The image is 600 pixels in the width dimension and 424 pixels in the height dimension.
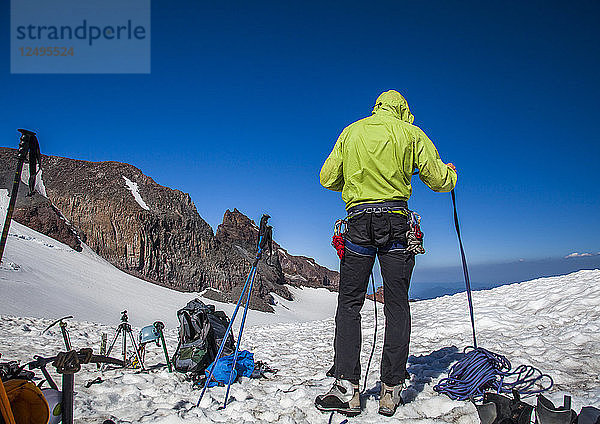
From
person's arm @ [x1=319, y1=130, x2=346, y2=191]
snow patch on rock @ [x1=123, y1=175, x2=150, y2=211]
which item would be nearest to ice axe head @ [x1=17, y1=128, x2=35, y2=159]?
person's arm @ [x1=319, y1=130, x2=346, y2=191]

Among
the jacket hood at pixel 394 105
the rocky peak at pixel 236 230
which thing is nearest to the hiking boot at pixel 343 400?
the jacket hood at pixel 394 105

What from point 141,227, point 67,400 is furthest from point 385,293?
point 141,227

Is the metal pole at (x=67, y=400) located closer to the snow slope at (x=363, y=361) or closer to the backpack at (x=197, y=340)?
the snow slope at (x=363, y=361)

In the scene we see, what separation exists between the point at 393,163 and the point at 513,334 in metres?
4.48

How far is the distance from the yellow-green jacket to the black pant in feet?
0.80

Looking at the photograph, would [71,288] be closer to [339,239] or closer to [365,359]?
[365,359]

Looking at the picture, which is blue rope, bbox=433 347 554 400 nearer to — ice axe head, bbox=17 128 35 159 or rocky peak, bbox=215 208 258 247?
ice axe head, bbox=17 128 35 159

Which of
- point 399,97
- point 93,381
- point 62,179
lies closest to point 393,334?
point 399,97

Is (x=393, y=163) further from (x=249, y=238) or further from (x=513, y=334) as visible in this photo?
(x=249, y=238)

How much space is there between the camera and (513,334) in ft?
19.4

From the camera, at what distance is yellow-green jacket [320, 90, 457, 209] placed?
317 cm

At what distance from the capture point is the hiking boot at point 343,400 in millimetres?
3091

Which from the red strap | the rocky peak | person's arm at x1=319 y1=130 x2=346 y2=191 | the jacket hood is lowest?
the red strap

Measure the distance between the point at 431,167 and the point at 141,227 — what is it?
39.6m
